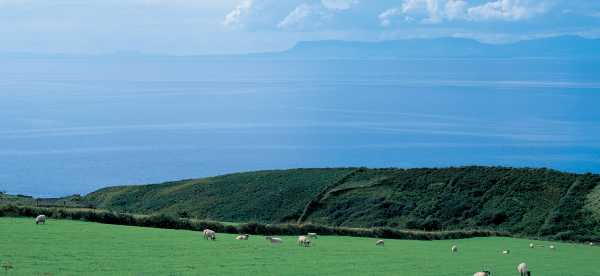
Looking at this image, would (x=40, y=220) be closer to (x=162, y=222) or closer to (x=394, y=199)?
(x=162, y=222)

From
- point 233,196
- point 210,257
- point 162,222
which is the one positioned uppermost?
point 233,196

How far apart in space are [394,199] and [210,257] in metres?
44.5

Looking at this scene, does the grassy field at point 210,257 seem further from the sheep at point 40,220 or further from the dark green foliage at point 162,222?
the dark green foliage at point 162,222

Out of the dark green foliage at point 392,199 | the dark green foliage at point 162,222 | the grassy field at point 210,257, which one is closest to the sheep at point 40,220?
the grassy field at point 210,257

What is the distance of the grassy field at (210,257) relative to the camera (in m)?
21.5

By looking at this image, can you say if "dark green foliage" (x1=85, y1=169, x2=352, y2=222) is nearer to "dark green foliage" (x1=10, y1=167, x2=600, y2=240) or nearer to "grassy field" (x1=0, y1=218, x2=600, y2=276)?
"dark green foliage" (x1=10, y1=167, x2=600, y2=240)

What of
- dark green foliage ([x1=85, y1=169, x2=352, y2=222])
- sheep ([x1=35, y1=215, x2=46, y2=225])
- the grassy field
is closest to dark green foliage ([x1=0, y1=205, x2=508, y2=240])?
the grassy field

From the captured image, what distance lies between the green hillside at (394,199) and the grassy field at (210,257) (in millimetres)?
23928

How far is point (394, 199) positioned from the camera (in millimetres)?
67938

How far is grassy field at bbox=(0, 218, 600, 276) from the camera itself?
847 inches

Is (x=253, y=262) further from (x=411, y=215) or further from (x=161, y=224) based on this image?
(x=411, y=215)

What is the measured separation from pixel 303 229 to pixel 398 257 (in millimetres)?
13393

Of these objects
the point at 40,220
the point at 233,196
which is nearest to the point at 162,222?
the point at 40,220

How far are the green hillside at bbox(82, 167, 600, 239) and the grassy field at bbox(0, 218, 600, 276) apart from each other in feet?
78.5
